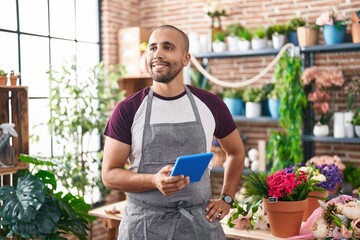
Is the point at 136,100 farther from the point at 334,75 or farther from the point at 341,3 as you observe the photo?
the point at 341,3

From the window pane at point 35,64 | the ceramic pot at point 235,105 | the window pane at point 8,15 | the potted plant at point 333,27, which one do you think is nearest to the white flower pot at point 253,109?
the ceramic pot at point 235,105

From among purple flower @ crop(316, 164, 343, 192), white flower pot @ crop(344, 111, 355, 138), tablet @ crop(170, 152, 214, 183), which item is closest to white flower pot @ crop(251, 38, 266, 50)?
white flower pot @ crop(344, 111, 355, 138)

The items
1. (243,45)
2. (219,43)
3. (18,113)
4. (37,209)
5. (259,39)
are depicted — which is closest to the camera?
(37,209)

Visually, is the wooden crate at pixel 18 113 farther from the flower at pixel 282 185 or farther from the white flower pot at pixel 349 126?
the white flower pot at pixel 349 126

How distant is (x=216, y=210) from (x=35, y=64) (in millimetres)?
3150

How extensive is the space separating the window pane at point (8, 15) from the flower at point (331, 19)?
287cm

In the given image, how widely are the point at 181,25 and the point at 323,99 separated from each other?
1977mm

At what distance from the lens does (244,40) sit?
16.2 ft

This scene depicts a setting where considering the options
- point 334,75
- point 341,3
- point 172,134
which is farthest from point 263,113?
point 172,134

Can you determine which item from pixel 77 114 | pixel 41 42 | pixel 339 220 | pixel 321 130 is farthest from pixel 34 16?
pixel 339 220

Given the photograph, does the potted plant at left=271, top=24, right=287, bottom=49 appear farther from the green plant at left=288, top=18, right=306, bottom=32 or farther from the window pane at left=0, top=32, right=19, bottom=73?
the window pane at left=0, top=32, right=19, bottom=73

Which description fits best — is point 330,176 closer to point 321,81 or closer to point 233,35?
point 321,81

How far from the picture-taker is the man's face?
2.01 m

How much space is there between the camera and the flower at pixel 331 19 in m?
4.46
